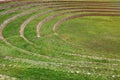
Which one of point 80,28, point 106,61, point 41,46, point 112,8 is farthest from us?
point 112,8

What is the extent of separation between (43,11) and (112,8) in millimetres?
15665

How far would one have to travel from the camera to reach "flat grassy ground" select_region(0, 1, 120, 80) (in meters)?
19.6

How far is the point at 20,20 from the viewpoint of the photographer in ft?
127

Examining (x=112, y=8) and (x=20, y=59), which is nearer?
(x=20, y=59)

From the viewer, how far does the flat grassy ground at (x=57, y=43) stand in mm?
19578

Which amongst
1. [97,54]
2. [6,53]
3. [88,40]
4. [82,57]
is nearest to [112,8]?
[88,40]

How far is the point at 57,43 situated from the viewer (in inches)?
1251

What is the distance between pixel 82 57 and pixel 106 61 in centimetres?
258

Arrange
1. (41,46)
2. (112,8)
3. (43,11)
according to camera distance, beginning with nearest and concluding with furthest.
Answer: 1. (41,46)
2. (43,11)
3. (112,8)

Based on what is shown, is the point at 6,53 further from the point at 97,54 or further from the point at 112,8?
the point at 112,8

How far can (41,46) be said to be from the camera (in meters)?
29.6

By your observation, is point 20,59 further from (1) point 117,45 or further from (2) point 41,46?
(1) point 117,45

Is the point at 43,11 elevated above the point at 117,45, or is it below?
above

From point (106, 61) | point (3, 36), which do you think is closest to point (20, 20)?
point (3, 36)
